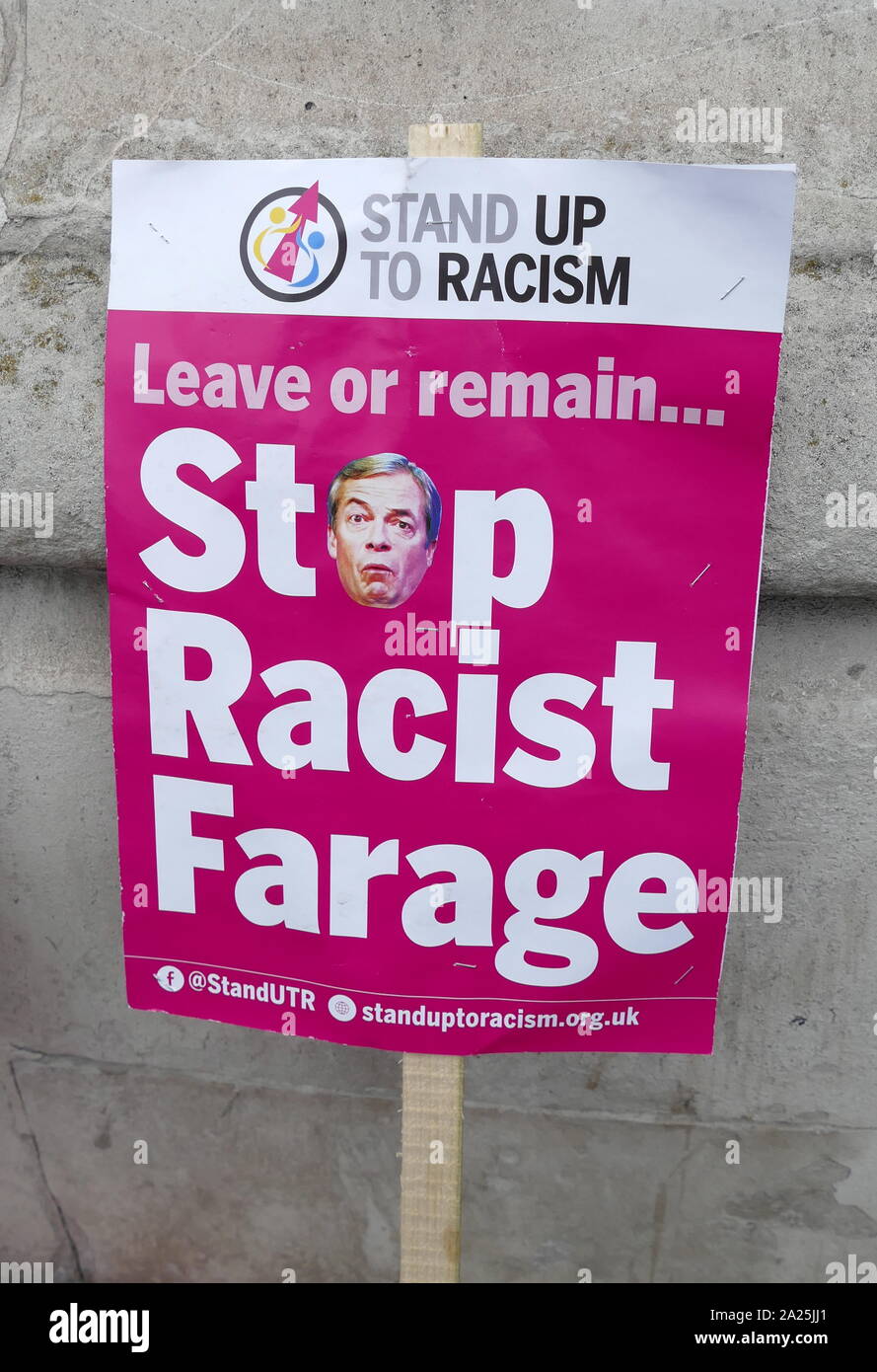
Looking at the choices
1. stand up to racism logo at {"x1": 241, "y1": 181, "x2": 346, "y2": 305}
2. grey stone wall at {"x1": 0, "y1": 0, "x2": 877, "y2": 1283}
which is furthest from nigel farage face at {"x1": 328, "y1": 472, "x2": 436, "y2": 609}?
grey stone wall at {"x1": 0, "y1": 0, "x2": 877, "y2": 1283}

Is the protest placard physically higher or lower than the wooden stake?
higher

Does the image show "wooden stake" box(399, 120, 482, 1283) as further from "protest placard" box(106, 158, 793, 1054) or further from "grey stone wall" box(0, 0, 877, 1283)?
"grey stone wall" box(0, 0, 877, 1283)

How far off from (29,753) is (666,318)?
1.56m

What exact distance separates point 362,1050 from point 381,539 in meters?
1.28

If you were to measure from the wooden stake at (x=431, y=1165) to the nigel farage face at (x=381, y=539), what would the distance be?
76 cm

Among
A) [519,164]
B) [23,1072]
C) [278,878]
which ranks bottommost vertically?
[23,1072]

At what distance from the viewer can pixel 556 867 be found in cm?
170

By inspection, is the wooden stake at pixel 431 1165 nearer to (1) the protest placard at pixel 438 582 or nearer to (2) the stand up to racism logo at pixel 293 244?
(1) the protest placard at pixel 438 582

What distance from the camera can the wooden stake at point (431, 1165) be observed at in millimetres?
1729

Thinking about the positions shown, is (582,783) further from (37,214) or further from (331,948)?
(37,214)

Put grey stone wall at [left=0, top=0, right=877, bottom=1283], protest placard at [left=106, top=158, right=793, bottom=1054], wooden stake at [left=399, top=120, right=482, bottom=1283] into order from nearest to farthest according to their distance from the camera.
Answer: protest placard at [left=106, top=158, right=793, bottom=1054], wooden stake at [left=399, top=120, right=482, bottom=1283], grey stone wall at [left=0, top=0, right=877, bottom=1283]

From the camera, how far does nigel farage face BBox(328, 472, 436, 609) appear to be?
62.9 inches

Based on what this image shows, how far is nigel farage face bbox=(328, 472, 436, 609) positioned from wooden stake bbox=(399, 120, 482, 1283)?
762 millimetres
